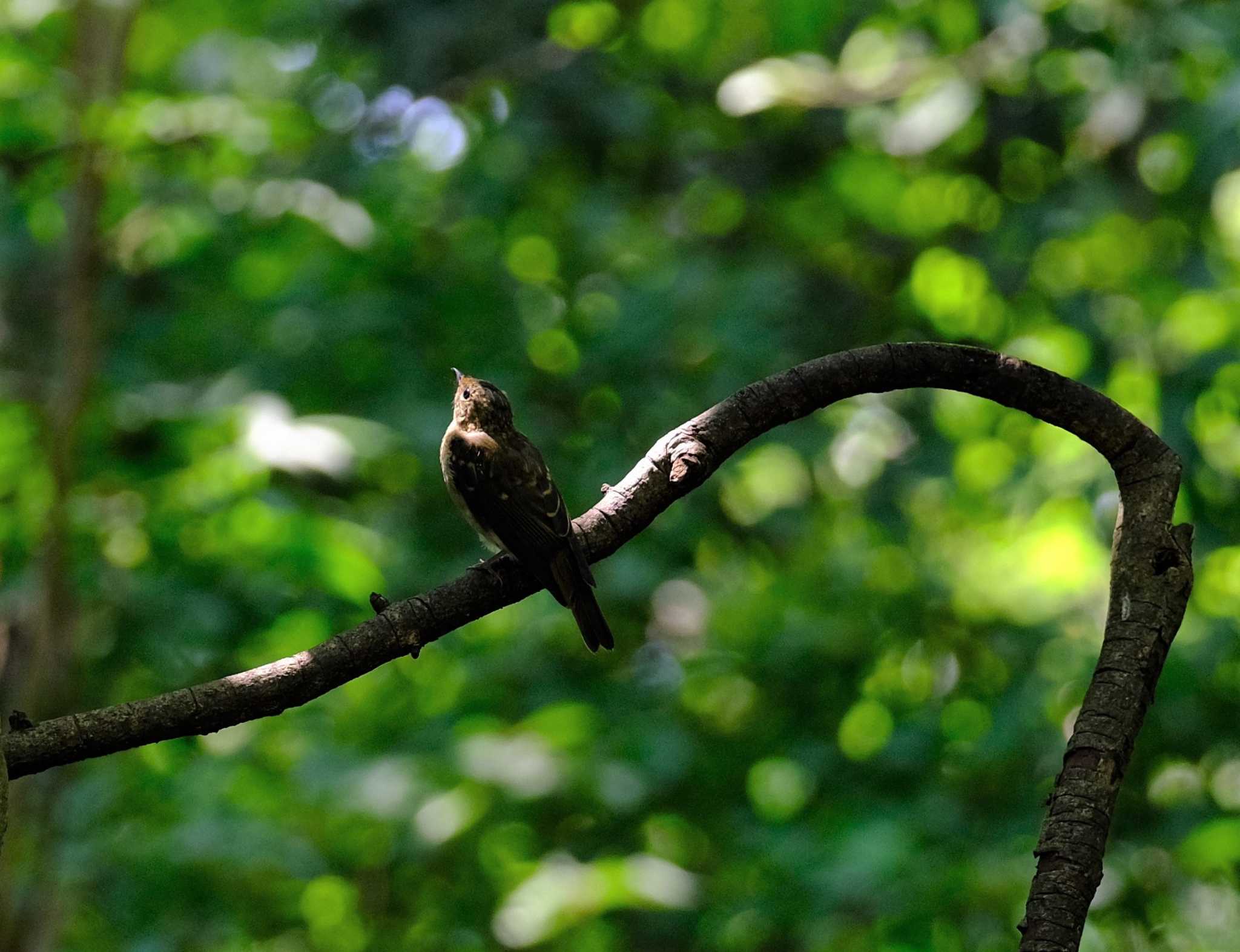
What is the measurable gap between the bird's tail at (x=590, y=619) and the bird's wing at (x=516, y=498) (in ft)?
0.31

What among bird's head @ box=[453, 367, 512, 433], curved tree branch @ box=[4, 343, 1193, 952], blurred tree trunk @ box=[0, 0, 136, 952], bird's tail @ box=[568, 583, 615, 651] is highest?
curved tree branch @ box=[4, 343, 1193, 952]

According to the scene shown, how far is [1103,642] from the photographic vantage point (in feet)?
6.15

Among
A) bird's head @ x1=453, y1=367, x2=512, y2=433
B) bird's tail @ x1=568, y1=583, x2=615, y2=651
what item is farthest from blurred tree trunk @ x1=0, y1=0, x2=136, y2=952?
bird's tail @ x1=568, y1=583, x2=615, y2=651

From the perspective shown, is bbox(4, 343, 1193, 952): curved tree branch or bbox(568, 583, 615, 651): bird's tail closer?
bbox(4, 343, 1193, 952): curved tree branch

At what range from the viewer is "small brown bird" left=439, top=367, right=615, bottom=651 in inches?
126

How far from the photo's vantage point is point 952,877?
4016 mm

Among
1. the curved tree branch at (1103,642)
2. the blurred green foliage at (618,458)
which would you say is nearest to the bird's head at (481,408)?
the blurred green foliage at (618,458)

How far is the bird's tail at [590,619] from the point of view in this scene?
134 inches

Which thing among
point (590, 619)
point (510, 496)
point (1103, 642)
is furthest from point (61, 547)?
point (1103, 642)

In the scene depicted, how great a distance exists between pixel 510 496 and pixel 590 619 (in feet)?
1.27

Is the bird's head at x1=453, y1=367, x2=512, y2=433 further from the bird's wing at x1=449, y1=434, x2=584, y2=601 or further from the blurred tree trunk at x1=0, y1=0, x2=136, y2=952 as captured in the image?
the blurred tree trunk at x1=0, y1=0, x2=136, y2=952

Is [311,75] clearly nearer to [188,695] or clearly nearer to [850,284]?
[850,284]

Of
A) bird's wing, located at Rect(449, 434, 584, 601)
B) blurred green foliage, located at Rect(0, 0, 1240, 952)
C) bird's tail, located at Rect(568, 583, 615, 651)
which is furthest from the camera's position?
blurred green foliage, located at Rect(0, 0, 1240, 952)

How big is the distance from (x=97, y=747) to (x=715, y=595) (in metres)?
4.83
